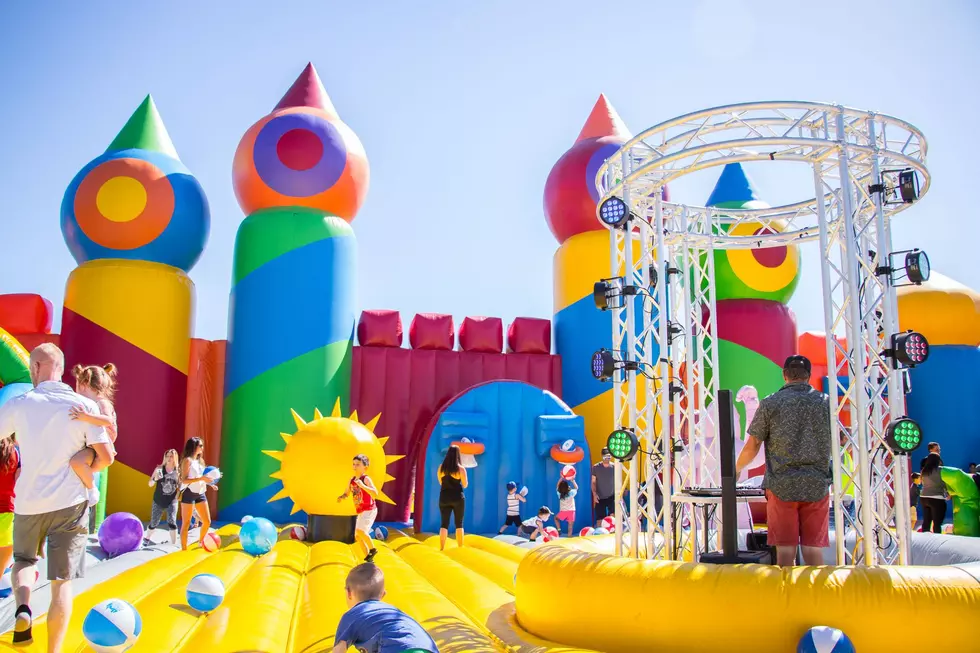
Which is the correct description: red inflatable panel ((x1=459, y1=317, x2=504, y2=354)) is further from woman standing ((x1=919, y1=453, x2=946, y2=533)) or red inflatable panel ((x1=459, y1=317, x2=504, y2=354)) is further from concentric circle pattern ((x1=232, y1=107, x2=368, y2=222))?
woman standing ((x1=919, y1=453, x2=946, y2=533))

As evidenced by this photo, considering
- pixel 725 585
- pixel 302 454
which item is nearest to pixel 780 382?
pixel 302 454

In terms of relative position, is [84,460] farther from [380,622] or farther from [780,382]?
[780,382]

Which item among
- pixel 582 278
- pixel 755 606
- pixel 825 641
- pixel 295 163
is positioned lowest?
pixel 825 641

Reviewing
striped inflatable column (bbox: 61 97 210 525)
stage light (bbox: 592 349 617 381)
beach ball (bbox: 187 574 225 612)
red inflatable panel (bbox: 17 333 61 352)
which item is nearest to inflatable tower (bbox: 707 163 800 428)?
stage light (bbox: 592 349 617 381)

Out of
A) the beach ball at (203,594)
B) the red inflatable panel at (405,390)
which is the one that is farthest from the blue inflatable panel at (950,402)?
the beach ball at (203,594)

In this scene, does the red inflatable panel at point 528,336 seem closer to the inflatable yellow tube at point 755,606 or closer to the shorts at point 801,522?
the shorts at point 801,522

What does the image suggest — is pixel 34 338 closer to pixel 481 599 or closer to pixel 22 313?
pixel 22 313

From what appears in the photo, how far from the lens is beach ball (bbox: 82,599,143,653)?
3439 mm

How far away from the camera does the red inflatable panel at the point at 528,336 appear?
11820 millimetres

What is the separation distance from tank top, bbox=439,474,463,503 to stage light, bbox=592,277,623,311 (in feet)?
8.14

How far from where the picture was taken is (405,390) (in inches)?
442

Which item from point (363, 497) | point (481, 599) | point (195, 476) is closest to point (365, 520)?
point (363, 497)

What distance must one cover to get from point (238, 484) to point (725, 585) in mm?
7593

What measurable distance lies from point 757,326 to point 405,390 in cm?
495
